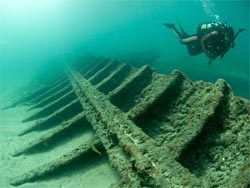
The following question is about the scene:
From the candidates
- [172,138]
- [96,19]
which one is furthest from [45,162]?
[96,19]

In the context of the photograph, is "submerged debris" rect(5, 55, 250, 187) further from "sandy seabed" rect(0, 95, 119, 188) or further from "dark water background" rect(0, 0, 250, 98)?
"dark water background" rect(0, 0, 250, 98)

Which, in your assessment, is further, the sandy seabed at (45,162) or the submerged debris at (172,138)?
the sandy seabed at (45,162)

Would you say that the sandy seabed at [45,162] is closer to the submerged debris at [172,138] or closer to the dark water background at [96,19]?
the submerged debris at [172,138]

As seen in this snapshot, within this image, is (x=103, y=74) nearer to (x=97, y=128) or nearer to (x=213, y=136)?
(x=97, y=128)

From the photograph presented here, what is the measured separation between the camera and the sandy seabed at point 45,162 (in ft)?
A: 10.9

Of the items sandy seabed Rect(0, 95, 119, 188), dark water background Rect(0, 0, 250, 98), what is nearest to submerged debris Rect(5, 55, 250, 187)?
sandy seabed Rect(0, 95, 119, 188)

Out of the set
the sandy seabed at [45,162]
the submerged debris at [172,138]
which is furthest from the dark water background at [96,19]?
the submerged debris at [172,138]

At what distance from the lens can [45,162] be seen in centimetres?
436

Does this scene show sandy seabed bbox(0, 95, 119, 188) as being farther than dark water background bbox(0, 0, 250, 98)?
No

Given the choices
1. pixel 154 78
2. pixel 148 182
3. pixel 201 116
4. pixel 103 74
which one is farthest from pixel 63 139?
pixel 103 74

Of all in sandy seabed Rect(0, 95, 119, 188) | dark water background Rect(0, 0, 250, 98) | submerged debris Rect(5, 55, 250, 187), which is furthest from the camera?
dark water background Rect(0, 0, 250, 98)

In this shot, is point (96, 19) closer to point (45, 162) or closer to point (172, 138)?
point (45, 162)

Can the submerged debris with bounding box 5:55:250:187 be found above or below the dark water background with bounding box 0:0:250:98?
below

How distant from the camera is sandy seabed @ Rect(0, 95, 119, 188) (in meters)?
3.33
